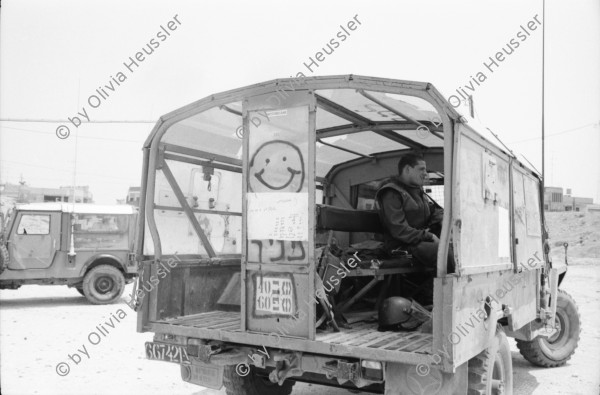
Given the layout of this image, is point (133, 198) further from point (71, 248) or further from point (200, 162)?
point (200, 162)

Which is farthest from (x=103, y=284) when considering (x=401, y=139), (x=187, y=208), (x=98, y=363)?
(x=401, y=139)

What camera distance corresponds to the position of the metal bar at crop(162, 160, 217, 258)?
4.76m

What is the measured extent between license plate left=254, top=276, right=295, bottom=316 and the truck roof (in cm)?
924

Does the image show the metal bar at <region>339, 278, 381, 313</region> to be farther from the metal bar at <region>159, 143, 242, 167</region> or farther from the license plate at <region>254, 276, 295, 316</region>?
the metal bar at <region>159, 143, 242, 167</region>

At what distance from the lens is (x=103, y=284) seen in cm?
1222

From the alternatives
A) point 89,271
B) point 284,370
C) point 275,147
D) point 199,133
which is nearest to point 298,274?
point 284,370

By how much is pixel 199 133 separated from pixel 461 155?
2333mm

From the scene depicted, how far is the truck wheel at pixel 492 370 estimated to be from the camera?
12.6 feet

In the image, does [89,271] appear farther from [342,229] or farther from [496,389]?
[496,389]

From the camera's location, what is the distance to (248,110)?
4078 mm

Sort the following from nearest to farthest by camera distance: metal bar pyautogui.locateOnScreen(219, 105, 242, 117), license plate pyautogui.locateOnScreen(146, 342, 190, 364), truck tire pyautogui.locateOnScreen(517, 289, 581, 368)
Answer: license plate pyautogui.locateOnScreen(146, 342, 190, 364)
metal bar pyautogui.locateOnScreen(219, 105, 242, 117)
truck tire pyautogui.locateOnScreen(517, 289, 581, 368)

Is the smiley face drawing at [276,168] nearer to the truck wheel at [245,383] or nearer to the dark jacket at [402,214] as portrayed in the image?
the dark jacket at [402,214]

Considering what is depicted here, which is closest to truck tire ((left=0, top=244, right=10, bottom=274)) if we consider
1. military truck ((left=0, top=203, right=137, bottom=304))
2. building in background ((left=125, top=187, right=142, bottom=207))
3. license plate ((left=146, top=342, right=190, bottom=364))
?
military truck ((left=0, top=203, right=137, bottom=304))

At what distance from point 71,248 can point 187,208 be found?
25.8ft
